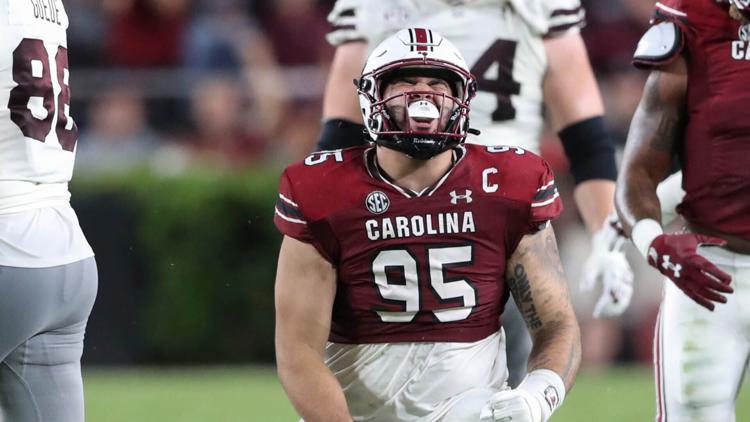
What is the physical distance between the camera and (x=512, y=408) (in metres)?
3.47

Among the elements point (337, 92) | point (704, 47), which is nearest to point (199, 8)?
point (337, 92)

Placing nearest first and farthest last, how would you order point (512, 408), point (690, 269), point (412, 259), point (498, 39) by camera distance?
point (512, 408) < point (412, 259) < point (690, 269) < point (498, 39)

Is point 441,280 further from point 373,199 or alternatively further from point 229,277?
point 229,277

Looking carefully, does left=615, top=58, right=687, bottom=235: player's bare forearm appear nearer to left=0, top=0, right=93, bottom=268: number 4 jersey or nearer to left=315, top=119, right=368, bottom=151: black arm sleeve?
left=315, top=119, right=368, bottom=151: black arm sleeve

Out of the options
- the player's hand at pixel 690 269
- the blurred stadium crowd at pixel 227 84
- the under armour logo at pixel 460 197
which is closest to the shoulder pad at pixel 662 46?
the player's hand at pixel 690 269

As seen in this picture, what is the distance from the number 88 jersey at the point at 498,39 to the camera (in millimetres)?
4629

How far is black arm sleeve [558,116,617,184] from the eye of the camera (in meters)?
4.92

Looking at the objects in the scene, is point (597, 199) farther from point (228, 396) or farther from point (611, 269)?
point (228, 396)

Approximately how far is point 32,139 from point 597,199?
2172mm

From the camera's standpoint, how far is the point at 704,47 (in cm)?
407

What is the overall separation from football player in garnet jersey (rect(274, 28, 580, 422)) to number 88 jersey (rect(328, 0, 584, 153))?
2.64ft

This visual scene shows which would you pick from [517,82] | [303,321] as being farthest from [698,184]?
[303,321]

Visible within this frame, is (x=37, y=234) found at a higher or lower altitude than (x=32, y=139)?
lower

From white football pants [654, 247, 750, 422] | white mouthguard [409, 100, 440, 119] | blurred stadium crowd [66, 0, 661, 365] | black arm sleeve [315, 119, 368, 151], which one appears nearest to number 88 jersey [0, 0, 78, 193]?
white mouthguard [409, 100, 440, 119]
